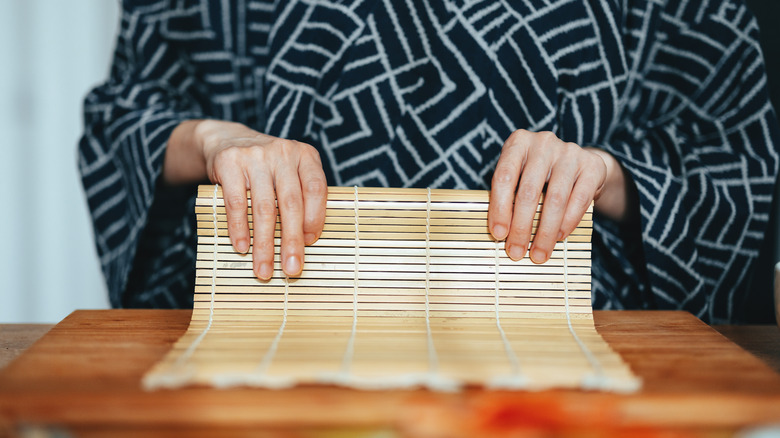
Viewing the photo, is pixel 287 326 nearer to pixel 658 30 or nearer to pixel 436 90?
pixel 436 90

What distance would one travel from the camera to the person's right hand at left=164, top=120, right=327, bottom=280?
543 mm

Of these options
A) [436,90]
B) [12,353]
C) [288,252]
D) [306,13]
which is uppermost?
[306,13]

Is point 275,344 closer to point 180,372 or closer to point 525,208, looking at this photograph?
point 180,372

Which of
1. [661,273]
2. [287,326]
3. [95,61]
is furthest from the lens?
[95,61]

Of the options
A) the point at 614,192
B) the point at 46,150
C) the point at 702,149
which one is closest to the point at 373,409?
the point at 614,192

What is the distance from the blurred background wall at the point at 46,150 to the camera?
1332mm

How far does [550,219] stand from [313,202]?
229mm

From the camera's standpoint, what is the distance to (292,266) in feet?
1.77

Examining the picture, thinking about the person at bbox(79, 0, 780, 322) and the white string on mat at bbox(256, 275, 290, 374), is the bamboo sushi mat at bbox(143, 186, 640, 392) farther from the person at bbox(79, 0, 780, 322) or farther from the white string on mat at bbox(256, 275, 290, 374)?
the person at bbox(79, 0, 780, 322)

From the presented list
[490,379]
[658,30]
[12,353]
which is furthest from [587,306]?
[12,353]

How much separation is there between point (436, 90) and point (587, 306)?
0.36 m

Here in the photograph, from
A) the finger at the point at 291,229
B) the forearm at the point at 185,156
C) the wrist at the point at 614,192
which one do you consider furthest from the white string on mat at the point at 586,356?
the forearm at the point at 185,156

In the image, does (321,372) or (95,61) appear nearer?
(321,372)

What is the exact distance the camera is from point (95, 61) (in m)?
1.34
